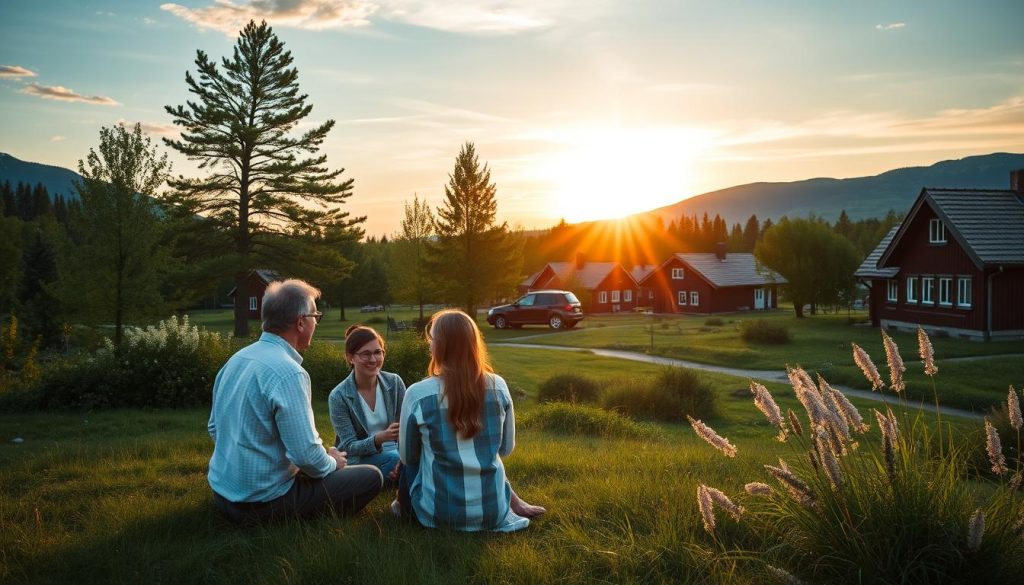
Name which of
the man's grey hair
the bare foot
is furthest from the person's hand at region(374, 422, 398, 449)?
the man's grey hair

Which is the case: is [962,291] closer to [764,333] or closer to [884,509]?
[764,333]

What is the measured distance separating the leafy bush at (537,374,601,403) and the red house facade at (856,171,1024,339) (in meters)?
18.3

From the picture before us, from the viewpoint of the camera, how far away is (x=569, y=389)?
1473 centimetres

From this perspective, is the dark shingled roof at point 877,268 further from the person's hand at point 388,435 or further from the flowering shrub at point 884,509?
the person's hand at point 388,435

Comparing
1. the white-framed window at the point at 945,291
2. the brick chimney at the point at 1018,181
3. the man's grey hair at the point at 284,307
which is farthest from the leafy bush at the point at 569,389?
the brick chimney at the point at 1018,181

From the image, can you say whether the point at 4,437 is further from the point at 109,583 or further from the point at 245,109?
the point at 245,109

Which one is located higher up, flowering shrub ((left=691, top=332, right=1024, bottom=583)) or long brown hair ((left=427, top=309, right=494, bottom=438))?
long brown hair ((left=427, top=309, right=494, bottom=438))

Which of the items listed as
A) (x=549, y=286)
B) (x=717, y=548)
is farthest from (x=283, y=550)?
(x=549, y=286)

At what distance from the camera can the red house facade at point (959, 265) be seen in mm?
25344

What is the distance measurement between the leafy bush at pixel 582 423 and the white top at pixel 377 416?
472 centimetres

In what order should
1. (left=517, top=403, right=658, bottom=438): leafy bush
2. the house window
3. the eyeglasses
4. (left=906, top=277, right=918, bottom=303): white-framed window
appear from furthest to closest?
the house window
(left=906, top=277, right=918, bottom=303): white-framed window
(left=517, top=403, right=658, bottom=438): leafy bush
the eyeglasses

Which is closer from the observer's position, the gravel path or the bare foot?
the bare foot

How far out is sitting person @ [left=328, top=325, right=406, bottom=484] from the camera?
17.5ft

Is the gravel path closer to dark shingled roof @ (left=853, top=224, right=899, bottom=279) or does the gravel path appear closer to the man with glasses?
the man with glasses
